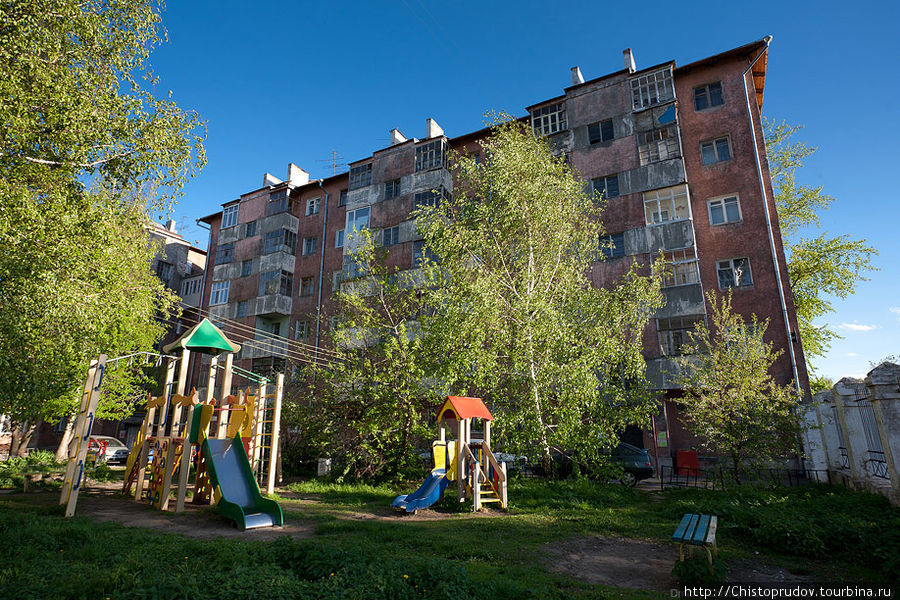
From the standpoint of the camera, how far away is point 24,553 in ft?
22.1

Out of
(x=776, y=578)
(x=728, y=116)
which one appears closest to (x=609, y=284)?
(x=728, y=116)

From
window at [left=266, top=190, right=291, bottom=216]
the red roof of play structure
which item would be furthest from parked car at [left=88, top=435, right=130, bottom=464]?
the red roof of play structure

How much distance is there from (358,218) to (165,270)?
2143 cm

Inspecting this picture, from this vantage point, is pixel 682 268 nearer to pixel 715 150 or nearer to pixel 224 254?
pixel 715 150

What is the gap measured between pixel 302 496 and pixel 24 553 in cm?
862

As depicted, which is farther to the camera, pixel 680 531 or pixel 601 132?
pixel 601 132

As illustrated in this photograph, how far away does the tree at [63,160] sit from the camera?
445 inches

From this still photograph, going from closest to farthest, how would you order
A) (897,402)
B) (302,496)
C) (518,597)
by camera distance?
(518,597) < (897,402) < (302,496)

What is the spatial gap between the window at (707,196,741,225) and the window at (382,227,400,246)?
715 inches

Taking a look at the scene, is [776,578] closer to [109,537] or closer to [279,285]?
[109,537]

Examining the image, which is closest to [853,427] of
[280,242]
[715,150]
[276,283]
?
[715,150]

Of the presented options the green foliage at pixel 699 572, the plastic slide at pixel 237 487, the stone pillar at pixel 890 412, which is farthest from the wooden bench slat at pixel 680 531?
the plastic slide at pixel 237 487

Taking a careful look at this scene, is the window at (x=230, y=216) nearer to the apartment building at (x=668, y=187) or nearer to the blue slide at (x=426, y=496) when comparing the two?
the apartment building at (x=668, y=187)

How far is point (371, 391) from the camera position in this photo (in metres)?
17.6
